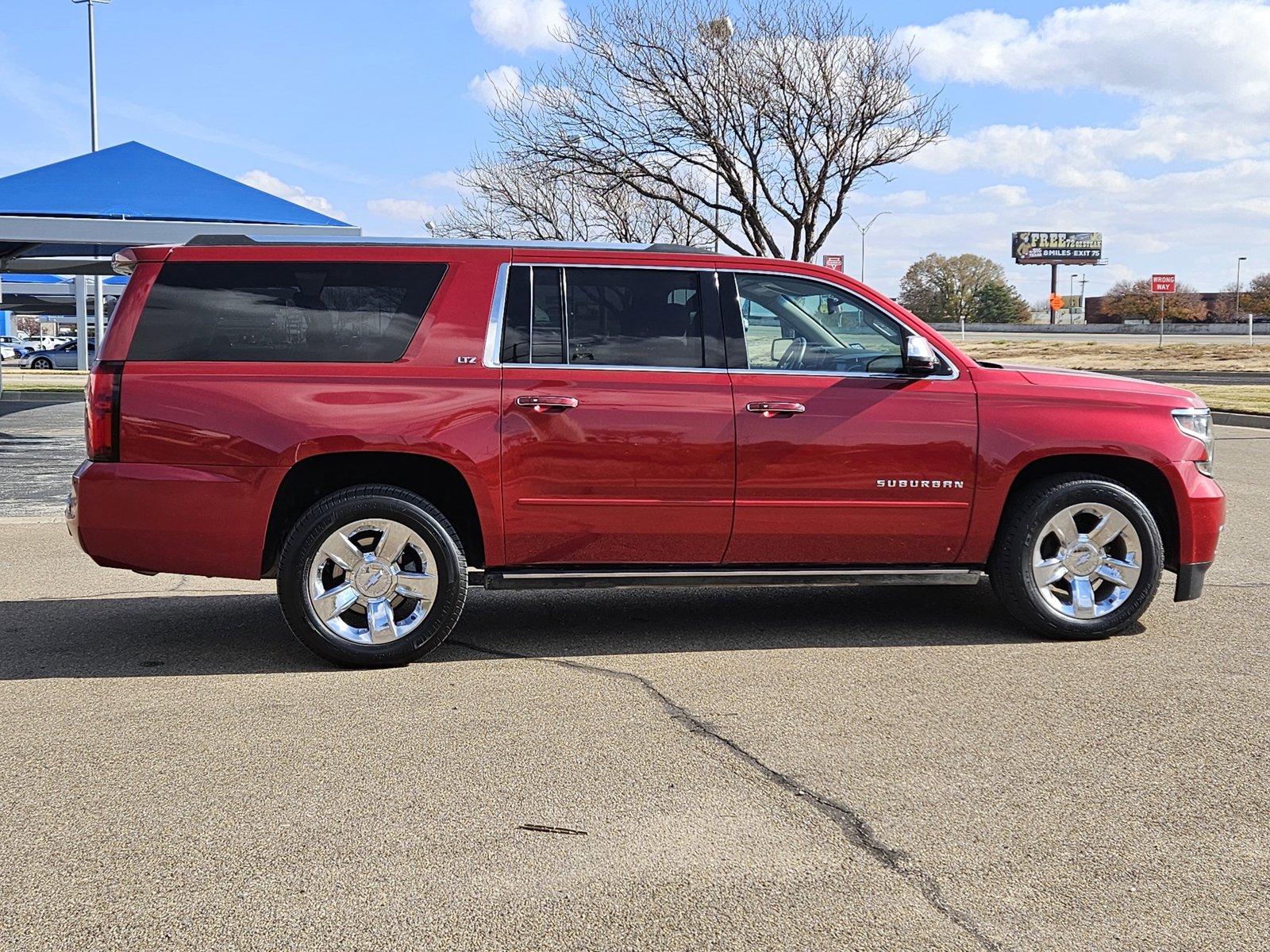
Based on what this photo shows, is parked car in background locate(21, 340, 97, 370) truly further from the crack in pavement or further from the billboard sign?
the billboard sign

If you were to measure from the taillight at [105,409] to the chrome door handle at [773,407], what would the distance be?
2.76 meters

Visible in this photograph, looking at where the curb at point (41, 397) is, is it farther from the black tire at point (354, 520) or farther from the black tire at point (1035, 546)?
the black tire at point (1035, 546)

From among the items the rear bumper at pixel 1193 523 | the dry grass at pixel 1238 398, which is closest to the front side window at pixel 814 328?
the rear bumper at pixel 1193 523

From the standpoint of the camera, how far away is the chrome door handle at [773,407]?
18.6 feet

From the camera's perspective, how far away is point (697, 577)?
5.73 meters

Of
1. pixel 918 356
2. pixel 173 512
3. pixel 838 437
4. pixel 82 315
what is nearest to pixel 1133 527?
pixel 918 356

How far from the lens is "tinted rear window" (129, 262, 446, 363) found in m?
5.46

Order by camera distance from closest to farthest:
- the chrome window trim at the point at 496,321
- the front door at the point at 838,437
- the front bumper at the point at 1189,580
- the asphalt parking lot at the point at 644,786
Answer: the asphalt parking lot at the point at 644,786, the chrome window trim at the point at 496,321, the front door at the point at 838,437, the front bumper at the point at 1189,580

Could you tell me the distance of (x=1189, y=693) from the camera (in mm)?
5086

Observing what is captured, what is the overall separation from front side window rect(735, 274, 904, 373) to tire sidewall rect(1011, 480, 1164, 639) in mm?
989

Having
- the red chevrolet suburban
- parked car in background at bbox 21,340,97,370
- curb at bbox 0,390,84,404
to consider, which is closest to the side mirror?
the red chevrolet suburban

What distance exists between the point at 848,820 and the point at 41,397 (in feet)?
89.6

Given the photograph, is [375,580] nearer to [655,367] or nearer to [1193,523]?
[655,367]

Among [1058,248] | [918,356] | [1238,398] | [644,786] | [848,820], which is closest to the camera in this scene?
[848,820]
